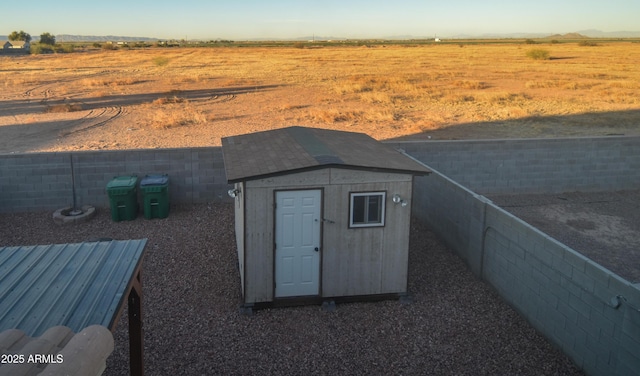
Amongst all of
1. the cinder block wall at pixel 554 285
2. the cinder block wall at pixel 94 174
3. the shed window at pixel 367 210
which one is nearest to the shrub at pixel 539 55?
the cinder block wall at pixel 94 174

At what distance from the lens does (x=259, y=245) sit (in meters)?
8.98

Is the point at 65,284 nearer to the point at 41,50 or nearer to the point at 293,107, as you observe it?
the point at 293,107

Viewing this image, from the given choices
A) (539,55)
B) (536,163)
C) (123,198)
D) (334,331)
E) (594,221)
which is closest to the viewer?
(334,331)

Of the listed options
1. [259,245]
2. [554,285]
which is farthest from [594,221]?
[259,245]

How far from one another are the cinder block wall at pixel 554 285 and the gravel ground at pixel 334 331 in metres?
0.28

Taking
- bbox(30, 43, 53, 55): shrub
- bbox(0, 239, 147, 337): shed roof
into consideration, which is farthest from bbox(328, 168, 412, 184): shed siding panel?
bbox(30, 43, 53, 55): shrub

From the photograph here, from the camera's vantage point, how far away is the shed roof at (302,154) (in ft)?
29.1

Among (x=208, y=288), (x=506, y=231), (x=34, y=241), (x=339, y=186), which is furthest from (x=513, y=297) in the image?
(x=34, y=241)

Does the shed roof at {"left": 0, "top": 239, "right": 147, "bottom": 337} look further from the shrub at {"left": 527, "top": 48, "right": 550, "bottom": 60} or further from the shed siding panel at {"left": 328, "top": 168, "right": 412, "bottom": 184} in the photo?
the shrub at {"left": 527, "top": 48, "right": 550, "bottom": 60}

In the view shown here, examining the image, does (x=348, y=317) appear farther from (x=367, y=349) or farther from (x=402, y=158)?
(x=402, y=158)

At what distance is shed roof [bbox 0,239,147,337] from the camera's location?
4199 mm

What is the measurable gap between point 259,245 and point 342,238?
1.34m

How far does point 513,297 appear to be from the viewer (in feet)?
29.8

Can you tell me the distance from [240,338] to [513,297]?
4.35 m
